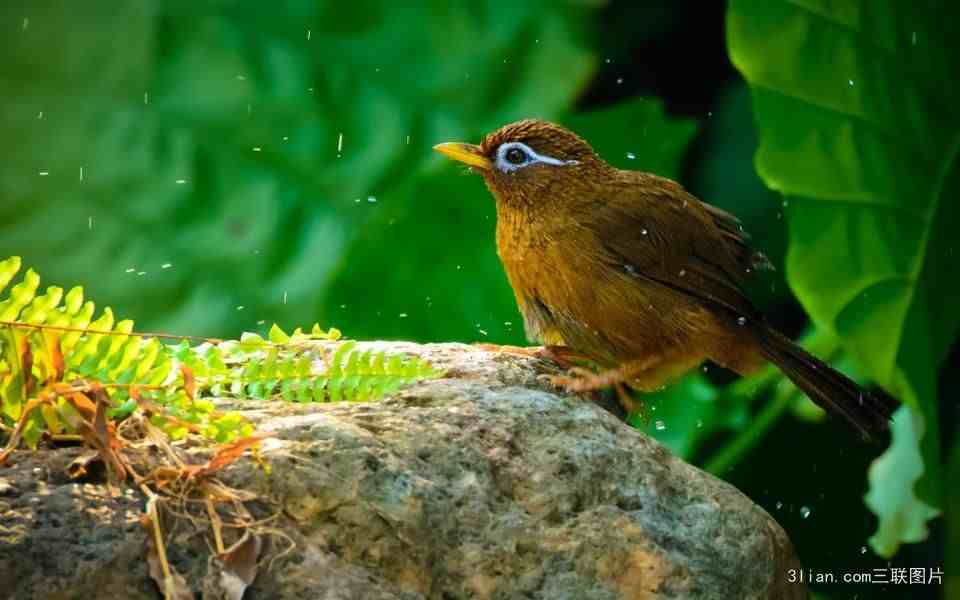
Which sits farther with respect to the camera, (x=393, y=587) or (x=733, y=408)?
(x=733, y=408)

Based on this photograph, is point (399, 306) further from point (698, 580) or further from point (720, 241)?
point (698, 580)

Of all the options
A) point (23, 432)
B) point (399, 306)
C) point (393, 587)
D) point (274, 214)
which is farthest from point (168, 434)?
point (274, 214)

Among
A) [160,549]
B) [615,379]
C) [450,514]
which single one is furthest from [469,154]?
[160,549]

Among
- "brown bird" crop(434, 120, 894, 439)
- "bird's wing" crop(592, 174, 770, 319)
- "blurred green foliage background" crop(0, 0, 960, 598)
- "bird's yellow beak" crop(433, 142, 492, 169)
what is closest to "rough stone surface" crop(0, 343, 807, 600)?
"brown bird" crop(434, 120, 894, 439)

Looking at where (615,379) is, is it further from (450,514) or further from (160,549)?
(160,549)

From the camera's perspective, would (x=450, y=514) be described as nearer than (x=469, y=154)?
Yes

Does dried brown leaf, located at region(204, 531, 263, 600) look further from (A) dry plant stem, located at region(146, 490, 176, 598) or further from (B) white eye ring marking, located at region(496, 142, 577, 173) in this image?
(B) white eye ring marking, located at region(496, 142, 577, 173)

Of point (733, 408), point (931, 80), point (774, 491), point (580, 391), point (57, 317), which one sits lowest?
point (774, 491)
